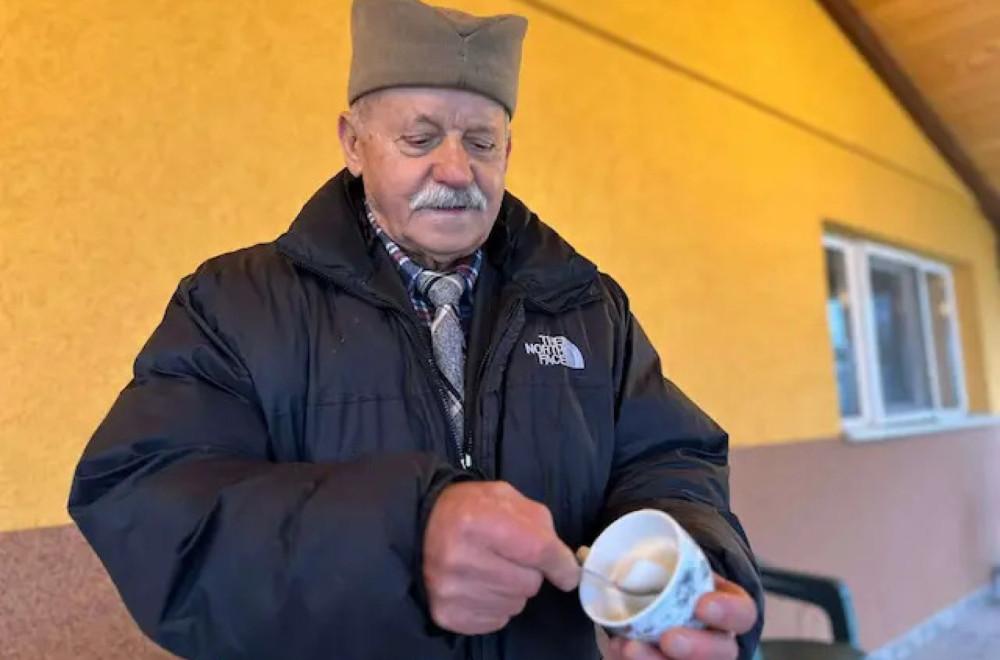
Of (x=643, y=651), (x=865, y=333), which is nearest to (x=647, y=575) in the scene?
(x=643, y=651)

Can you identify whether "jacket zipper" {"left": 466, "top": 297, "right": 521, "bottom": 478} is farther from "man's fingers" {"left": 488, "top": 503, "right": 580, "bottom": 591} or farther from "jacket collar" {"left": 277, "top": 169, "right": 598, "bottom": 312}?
"man's fingers" {"left": 488, "top": 503, "right": 580, "bottom": 591}

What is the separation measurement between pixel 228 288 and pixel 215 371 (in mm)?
107

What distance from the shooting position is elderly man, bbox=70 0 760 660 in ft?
2.23

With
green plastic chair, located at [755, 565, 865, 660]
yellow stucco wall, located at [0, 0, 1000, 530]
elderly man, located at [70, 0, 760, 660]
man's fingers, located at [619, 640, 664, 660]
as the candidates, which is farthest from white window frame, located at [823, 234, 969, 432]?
man's fingers, located at [619, 640, 664, 660]

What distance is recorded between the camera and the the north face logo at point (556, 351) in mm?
953

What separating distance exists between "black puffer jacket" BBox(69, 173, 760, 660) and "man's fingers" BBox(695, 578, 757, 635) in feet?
0.28

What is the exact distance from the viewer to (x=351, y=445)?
854mm

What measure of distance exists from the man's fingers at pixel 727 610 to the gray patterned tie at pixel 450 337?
28cm

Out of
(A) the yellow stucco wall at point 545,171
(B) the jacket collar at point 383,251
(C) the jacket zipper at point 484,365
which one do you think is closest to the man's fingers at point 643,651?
(C) the jacket zipper at point 484,365

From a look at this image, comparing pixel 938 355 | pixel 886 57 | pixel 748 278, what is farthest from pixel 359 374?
pixel 938 355

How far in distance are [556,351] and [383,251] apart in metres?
0.22

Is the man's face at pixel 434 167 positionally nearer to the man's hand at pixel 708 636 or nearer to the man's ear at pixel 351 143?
the man's ear at pixel 351 143

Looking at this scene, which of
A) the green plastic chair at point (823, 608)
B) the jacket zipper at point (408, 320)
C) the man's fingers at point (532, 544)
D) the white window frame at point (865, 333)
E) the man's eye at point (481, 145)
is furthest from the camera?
the white window frame at point (865, 333)

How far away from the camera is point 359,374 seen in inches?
34.6
